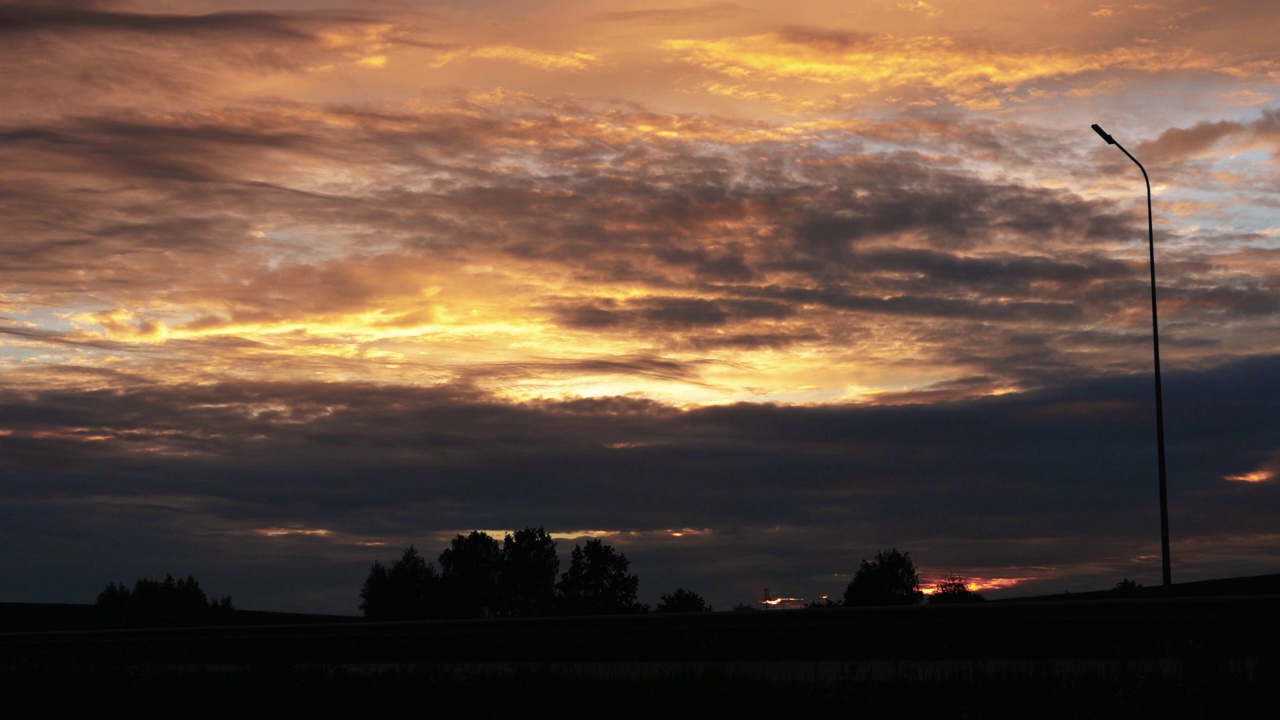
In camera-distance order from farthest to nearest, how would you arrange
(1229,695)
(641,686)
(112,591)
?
(112,591)
(641,686)
(1229,695)

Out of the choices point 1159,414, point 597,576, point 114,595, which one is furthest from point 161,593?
point 1159,414

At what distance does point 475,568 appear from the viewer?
10856 centimetres

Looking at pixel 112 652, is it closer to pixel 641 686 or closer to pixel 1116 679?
pixel 641 686

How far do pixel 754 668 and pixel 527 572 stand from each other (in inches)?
3913

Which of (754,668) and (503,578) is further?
(503,578)

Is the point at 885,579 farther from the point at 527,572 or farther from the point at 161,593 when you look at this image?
the point at 161,593

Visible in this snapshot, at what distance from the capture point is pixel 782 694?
40.7 ft

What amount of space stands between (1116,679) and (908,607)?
7.95 ft

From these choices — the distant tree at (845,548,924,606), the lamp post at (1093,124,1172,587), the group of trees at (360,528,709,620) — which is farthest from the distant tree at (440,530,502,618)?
the lamp post at (1093,124,1172,587)

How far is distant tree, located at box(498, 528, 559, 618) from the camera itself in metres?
109

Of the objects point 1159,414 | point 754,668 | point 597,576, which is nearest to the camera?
point 754,668

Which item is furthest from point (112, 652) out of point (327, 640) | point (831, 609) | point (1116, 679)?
point (1116, 679)

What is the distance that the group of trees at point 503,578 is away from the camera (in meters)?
106

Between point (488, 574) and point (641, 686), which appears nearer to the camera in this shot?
point (641, 686)
